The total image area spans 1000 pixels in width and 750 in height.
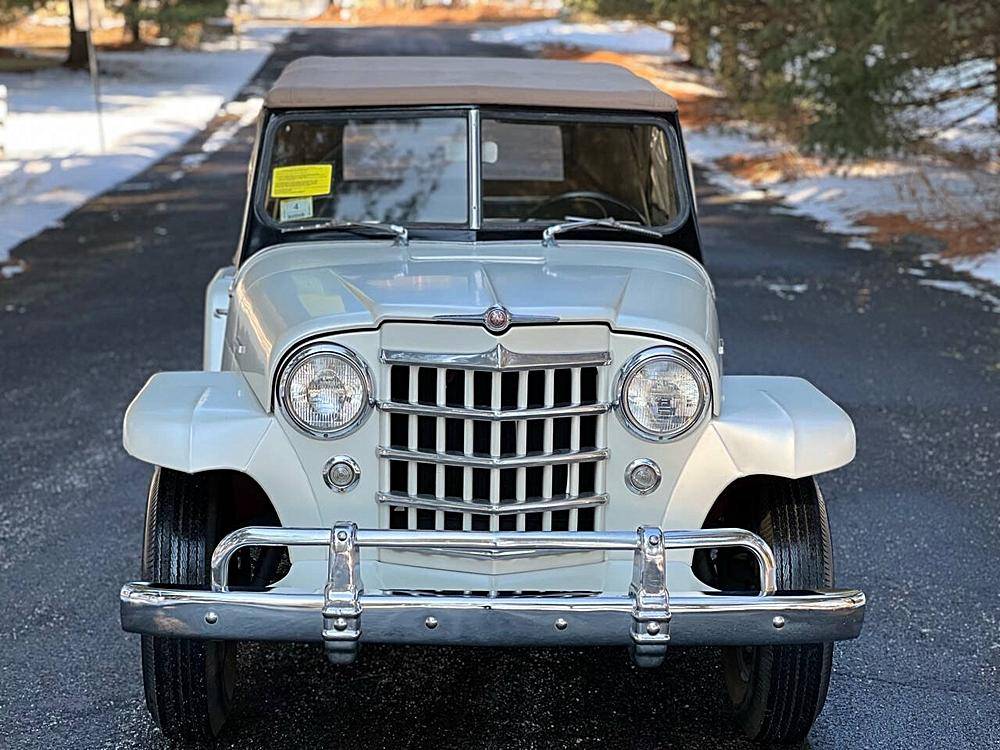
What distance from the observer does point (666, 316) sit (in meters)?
3.71

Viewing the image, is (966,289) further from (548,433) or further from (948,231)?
(548,433)

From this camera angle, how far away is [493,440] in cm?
352

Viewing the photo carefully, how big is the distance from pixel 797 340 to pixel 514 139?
4377 mm

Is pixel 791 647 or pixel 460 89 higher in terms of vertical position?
pixel 460 89

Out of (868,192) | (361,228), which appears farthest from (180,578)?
(868,192)

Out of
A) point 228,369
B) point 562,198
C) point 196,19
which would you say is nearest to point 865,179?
point 562,198

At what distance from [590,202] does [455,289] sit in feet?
4.35

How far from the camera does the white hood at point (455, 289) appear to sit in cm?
362

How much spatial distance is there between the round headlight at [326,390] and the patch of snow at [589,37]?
32.6m

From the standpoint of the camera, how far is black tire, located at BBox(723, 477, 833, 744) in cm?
365

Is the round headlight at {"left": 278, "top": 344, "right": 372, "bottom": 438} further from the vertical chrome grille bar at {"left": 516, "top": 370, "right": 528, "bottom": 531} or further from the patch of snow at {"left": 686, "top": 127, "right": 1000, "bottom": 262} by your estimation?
the patch of snow at {"left": 686, "top": 127, "right": 1000, "bottom": 262}

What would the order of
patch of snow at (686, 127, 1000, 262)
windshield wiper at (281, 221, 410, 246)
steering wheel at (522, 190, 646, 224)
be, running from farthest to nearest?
patch of snow at (686, 127, 1000, 262) → steering wheel at (522, 190, 646, 224) → windshield wiper at (281, 221, 410, 246)

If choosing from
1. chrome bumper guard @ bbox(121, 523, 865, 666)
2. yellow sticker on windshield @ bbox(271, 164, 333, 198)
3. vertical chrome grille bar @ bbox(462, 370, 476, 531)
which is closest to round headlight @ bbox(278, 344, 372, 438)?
vertical chrome grille bar @ bbox(462, 370, 476, 531)

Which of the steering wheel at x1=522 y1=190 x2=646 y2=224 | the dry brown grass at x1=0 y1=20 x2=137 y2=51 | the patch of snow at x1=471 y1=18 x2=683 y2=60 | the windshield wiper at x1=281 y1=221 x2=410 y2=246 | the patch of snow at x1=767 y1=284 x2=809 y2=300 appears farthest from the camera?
the patch of snow at x1=471 y1=18 x2=683 y2=60
